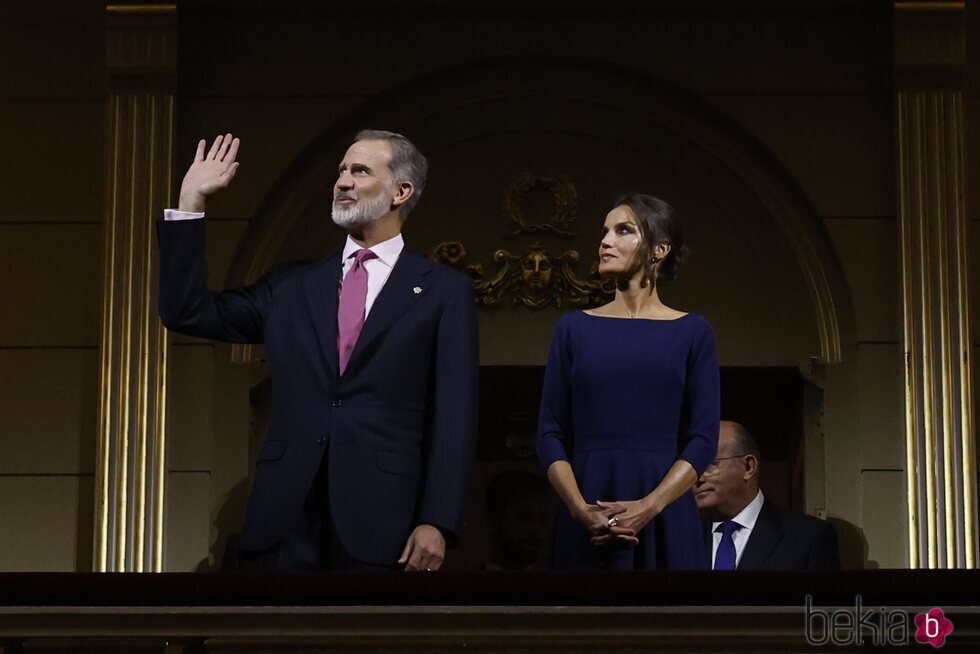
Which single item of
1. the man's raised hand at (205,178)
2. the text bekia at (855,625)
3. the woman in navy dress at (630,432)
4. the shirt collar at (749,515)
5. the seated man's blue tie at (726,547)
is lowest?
the text bekia at (855,625)

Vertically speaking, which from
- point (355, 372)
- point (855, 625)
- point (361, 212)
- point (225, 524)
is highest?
point (361, 212)

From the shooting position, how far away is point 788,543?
5168 millimetres

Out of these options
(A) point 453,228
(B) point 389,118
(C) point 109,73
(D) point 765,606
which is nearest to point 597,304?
(A) point 453,228

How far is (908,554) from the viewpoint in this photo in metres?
5.74

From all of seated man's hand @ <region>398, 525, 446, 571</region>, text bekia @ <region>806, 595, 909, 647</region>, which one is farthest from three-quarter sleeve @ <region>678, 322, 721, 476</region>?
text bekia @ <region>806, 595, 909, 647</region>

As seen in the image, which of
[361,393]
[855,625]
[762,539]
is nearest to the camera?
[855,625]

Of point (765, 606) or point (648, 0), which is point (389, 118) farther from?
point (765, 606)

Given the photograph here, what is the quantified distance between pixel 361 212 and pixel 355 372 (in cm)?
41

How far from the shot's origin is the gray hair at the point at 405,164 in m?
4.21

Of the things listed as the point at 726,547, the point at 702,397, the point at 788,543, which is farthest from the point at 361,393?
the point at 788,543

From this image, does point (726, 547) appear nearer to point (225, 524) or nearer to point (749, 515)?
point (749, 515)

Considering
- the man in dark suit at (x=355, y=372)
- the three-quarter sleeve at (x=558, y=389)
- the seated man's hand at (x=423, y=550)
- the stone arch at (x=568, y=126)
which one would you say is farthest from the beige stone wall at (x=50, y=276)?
the seated man's hand at (x=423, y=550)

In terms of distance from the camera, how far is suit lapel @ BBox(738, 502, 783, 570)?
16.7 ft

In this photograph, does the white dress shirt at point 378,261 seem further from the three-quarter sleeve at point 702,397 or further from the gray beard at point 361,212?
the three-quarter sleeve at point 702,397
